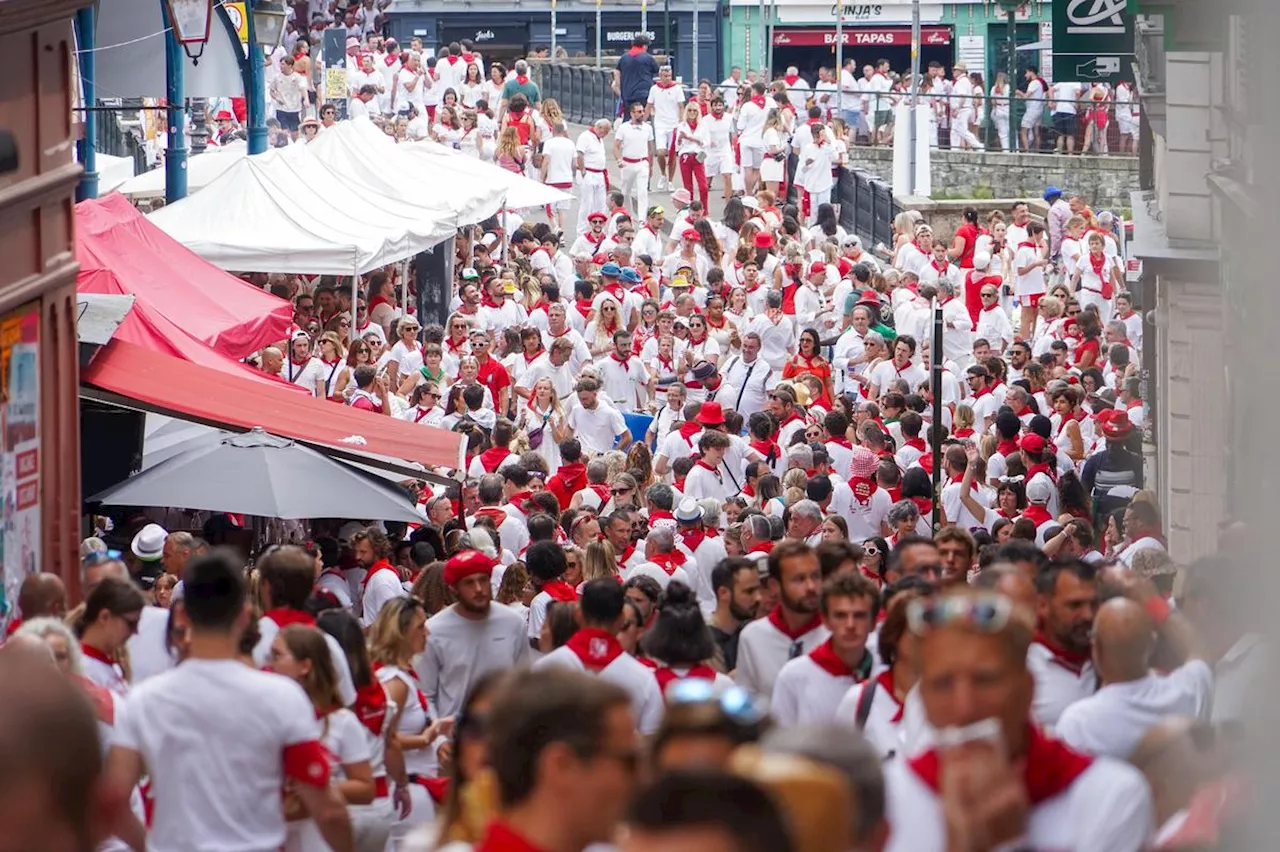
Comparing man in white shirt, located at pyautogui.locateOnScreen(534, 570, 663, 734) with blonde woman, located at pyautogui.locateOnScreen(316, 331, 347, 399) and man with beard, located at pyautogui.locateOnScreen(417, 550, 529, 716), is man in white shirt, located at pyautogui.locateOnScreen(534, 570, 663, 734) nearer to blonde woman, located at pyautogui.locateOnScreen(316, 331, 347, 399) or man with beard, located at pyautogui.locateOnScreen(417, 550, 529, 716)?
man with beard, located at pyautogui.locateOnScreen(417, 550, 529, 716)

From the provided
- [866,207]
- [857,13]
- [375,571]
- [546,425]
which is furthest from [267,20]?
[857,13]

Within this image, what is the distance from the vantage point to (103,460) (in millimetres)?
13898

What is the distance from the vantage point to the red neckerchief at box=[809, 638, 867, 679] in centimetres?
766

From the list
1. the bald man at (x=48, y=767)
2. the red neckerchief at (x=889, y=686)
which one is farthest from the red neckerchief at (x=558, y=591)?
the bald man at (x=48, y=767)

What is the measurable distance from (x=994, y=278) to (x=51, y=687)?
71.8ft

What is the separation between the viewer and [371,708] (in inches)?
305

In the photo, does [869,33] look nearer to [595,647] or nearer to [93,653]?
[595,647]

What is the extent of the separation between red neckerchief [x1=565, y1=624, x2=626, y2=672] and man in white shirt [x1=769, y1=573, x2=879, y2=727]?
0.71m

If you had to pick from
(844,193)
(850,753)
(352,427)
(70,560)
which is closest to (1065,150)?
(844,193)

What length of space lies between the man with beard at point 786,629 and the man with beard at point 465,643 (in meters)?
1.16

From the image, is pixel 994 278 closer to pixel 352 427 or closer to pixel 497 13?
pixel 352 427

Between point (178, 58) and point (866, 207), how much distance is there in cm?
1289

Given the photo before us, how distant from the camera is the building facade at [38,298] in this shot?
445 inches

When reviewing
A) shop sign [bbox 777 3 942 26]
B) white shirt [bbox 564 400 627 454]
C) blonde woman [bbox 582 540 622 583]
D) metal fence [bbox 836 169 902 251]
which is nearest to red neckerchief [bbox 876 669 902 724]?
blonde woman [bbox 582 540 622 583]
